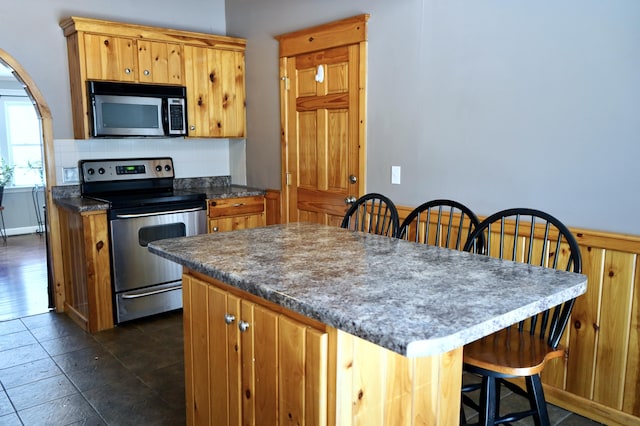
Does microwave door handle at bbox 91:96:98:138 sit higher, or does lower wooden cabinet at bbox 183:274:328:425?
microwave door handle at bbox 91:96:98:138

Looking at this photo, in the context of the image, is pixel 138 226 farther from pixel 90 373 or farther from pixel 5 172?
pixel 5 172

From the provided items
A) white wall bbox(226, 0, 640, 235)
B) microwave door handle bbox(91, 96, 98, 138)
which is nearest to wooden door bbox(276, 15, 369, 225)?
white wall bbox(226, 0, 640, 235)

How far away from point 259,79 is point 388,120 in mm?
1544

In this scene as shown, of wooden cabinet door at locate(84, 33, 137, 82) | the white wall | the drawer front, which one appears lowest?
the drawer front

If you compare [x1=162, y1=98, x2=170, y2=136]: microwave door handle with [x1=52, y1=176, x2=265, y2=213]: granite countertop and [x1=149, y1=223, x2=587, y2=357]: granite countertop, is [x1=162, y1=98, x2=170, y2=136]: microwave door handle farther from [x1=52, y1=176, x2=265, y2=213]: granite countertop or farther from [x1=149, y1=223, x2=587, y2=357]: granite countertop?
[x1=149, y1=223, x2=587, y2=357]: granite countertop

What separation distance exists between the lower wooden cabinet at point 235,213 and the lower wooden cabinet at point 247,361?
2240mm

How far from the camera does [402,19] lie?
3260mm

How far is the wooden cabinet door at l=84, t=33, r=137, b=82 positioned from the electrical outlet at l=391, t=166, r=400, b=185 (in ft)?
6.91

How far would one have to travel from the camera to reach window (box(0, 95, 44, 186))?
758 cm

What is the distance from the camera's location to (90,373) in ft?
10.0

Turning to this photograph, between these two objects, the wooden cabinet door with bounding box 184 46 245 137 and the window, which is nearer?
the wooden cabinet door with bounding box 184 46 245 137

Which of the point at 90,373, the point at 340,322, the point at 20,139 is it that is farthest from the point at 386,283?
the point at 20,139

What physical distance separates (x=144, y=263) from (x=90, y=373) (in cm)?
100

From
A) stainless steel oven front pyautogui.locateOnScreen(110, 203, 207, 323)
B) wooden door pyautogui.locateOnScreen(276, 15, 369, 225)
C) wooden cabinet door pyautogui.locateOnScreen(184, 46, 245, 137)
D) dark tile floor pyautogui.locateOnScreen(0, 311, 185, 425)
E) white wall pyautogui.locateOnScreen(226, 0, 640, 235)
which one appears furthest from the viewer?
wooden cabinet door pyautogui.locateOnScreen(184, 46, 245, 137)
